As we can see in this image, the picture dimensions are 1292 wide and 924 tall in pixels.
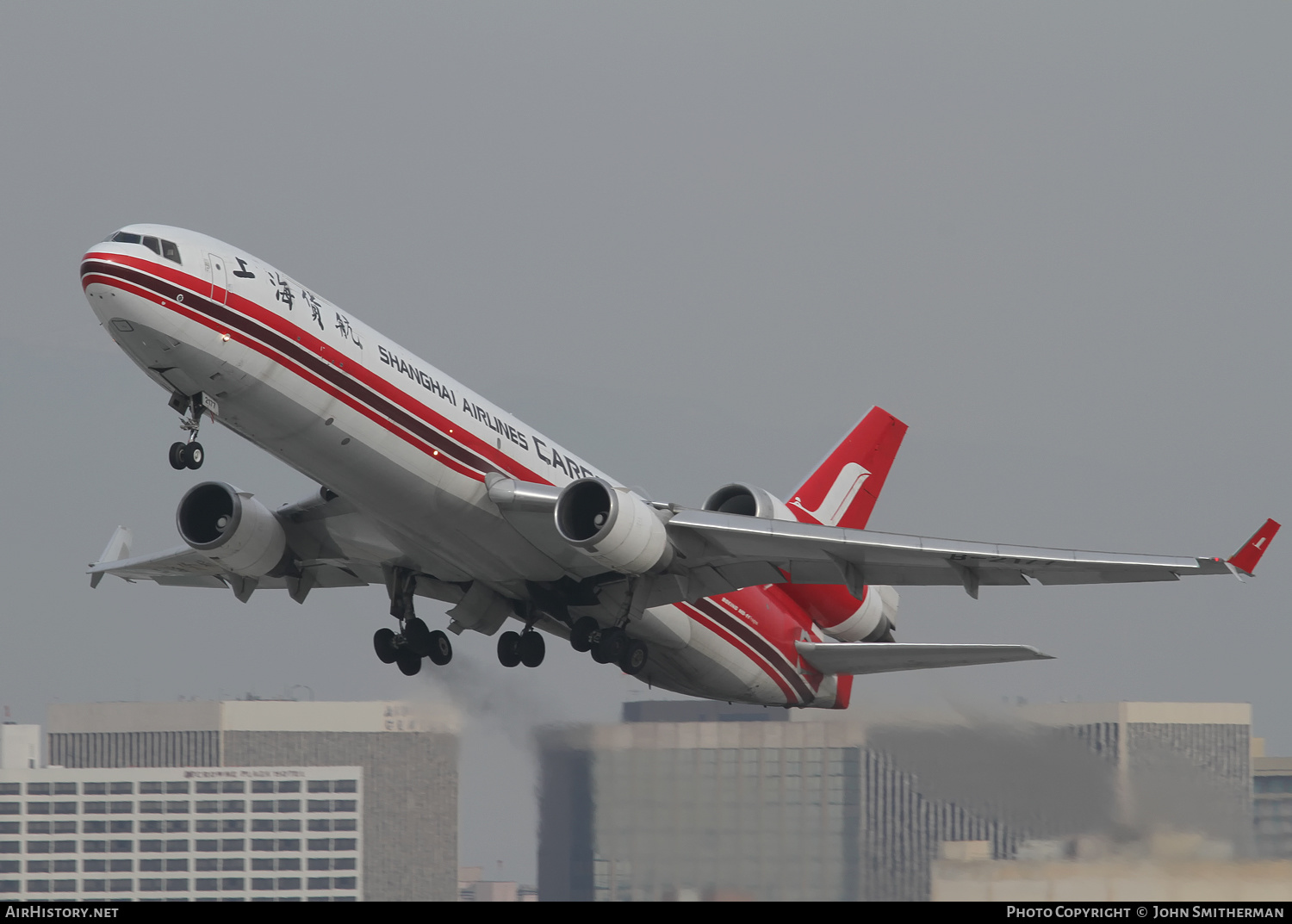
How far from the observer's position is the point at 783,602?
2759 cm

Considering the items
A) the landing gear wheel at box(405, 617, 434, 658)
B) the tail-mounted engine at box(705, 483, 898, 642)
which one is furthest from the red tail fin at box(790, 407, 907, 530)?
the landing gear wheel at box(405, 617, 434, 658)

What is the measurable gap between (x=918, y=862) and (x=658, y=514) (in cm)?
667

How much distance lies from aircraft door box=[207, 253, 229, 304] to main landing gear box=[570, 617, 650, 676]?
26.0 feet

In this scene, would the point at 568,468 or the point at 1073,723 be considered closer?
the point at 568,468

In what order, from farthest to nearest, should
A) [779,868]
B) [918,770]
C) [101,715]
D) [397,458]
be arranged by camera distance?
[101,715], [918,770], [779,868], [397,458]

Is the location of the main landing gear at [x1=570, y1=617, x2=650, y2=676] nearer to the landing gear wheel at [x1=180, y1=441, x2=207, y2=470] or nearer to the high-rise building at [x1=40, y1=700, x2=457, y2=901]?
the high-rise building at [x1=40, y1=700, x2=457, y2=901]

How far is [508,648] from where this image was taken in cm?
2556

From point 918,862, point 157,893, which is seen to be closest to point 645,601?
point 918,862

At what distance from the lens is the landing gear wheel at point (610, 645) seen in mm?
24438

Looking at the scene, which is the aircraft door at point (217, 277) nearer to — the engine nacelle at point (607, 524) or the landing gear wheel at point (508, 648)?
the engine nacelle at point (607, 524)

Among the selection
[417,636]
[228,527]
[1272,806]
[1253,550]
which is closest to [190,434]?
[228,527]

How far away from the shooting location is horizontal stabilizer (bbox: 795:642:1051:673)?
25797 millimetres

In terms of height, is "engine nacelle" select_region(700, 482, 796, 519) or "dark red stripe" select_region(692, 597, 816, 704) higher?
"engine nacelle" select_region(700, 482, 796, 519)
